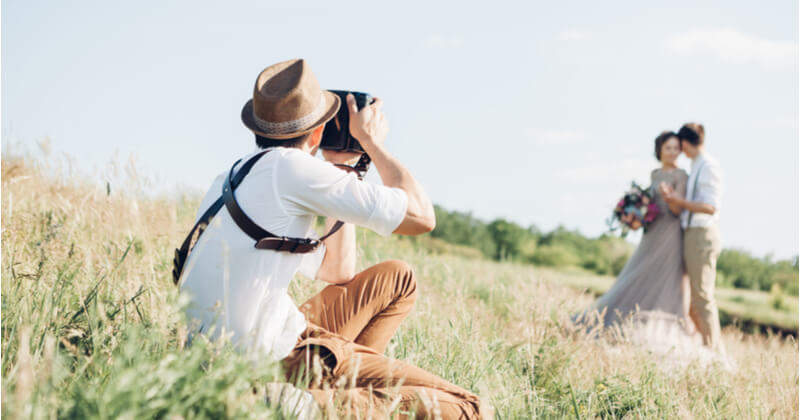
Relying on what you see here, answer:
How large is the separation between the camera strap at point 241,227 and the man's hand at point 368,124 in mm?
Result: 381

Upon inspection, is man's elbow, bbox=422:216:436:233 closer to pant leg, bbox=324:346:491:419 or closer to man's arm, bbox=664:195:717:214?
pant leg, bbox=324:346:491:419

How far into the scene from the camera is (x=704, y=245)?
6.03 metres

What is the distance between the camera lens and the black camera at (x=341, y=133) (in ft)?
8.02

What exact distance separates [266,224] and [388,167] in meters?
0.47

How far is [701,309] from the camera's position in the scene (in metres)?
6.04

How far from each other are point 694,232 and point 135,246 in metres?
4.95

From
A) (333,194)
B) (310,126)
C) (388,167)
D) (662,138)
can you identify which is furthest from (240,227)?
(662,138)

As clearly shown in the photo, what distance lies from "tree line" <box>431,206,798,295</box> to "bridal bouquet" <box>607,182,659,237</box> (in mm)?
8651

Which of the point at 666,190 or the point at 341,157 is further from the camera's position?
the point at 666,190

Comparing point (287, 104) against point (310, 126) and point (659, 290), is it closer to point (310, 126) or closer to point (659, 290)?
point (310, 126)

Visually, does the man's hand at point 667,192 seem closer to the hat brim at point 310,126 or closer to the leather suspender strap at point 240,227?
the hat brim at point 310,126

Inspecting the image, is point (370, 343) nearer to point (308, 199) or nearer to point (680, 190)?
point (308, 199)

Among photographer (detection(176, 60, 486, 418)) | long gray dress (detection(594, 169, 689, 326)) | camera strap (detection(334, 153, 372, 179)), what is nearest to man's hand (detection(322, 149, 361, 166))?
camera strap (detection(334, 153, 372, 179))

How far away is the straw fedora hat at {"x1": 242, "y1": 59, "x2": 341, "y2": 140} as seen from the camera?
216cm
